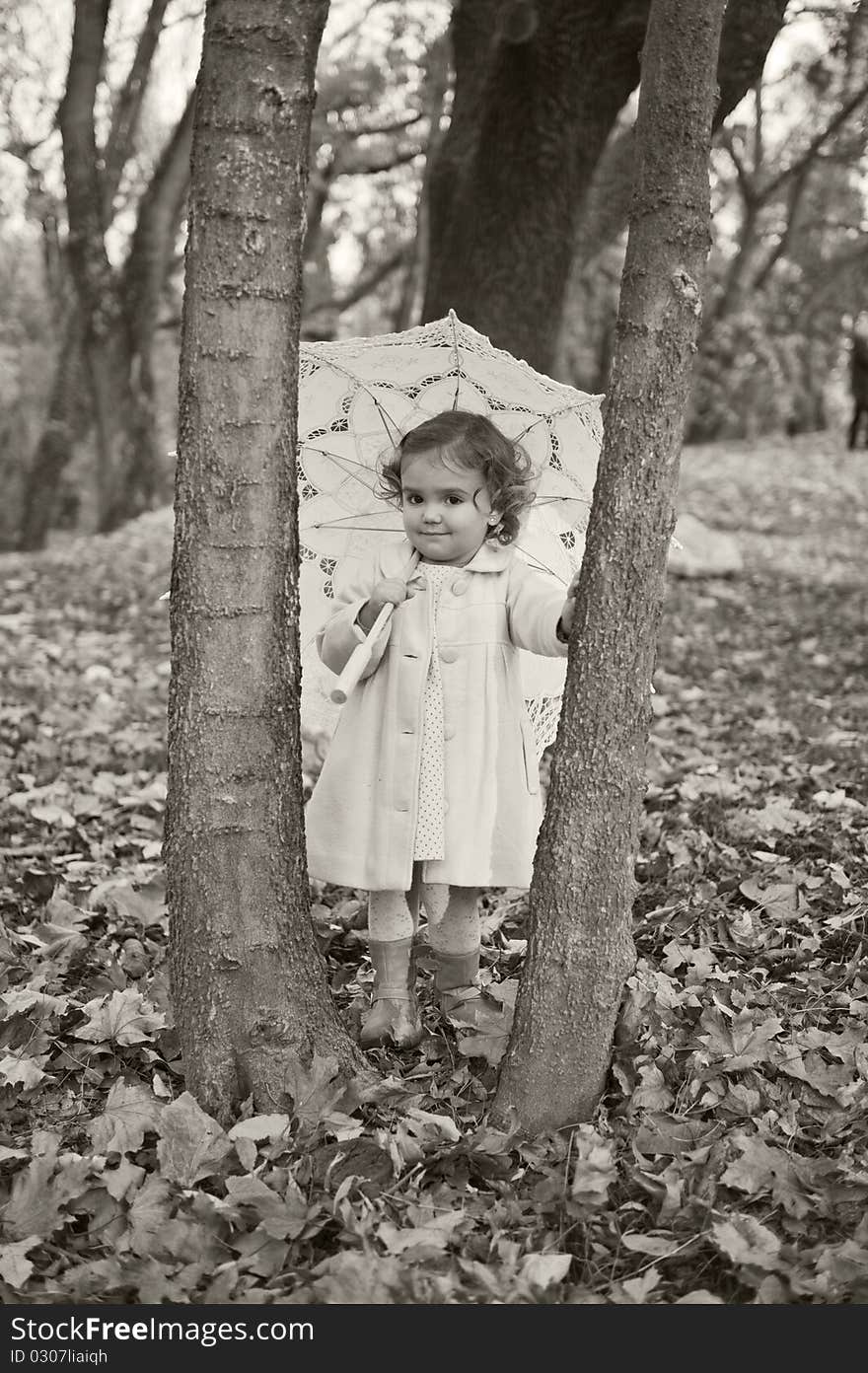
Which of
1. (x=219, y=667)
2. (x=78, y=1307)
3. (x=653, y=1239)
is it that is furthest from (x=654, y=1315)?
(x=219, y=667)

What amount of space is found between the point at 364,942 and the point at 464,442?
5.00 feet

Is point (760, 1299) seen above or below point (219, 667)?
below

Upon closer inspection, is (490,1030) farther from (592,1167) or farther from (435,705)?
(435,705)

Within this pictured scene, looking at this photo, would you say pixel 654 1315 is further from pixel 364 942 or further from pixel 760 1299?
pixel 364 942

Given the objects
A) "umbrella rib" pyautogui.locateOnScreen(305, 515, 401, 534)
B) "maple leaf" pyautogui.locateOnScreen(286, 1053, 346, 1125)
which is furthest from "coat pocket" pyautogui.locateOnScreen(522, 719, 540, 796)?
"maple leaf" pyautogui.locateOnScreen(286, 1053, 346, 1125)

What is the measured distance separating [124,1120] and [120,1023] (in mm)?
361

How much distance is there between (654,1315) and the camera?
2.05m

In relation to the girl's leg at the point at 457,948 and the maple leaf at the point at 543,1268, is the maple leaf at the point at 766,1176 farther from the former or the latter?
the girl's leg at the point at 457,948

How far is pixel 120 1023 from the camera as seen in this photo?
110 inches

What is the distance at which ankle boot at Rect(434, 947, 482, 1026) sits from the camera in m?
3.06

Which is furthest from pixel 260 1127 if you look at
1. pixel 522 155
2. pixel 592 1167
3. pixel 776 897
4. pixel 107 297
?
pixel 107 297

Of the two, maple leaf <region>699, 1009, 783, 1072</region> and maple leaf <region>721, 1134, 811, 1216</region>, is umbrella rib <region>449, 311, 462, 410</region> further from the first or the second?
maple leaf <region>721, 1134, 811, 1216</region>

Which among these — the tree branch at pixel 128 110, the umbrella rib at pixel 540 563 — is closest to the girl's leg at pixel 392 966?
the umbrella rib at pixel 540 563

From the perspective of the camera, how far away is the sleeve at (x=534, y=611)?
9.22ft
